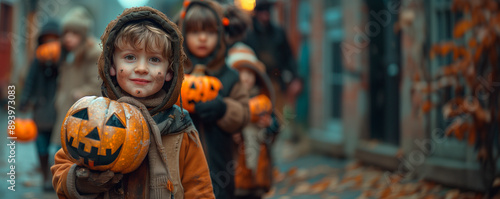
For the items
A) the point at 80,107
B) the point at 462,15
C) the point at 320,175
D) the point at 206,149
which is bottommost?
the point at 320,175

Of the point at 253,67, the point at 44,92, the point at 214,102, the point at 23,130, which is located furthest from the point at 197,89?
the point at 44,92

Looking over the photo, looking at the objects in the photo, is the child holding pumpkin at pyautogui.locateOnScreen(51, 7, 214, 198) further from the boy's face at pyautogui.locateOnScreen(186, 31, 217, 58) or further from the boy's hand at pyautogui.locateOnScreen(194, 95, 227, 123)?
the boy's face at pyautogui.locateOnScreen(186, 31, 217, 58)

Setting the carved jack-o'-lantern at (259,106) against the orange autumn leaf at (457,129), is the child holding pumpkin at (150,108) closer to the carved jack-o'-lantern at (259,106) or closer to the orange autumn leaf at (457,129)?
the carved jack-o'-lantern at (259,106)

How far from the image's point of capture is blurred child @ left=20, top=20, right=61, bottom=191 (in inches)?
241

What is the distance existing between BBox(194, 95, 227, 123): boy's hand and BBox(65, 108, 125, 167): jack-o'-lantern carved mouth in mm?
1303

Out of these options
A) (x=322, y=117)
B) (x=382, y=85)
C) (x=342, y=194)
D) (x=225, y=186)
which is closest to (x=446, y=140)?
(x=342, y=194)

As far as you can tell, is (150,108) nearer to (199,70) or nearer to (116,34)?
(116,34)

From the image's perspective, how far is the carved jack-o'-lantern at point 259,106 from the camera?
440cm

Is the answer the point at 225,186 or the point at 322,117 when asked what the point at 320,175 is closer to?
the point at 322,117

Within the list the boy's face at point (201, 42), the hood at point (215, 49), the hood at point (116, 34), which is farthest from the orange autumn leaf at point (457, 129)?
the hood at point (116, 34)

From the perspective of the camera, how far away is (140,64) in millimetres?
2270

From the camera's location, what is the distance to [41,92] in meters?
6.20

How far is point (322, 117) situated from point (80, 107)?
786cm

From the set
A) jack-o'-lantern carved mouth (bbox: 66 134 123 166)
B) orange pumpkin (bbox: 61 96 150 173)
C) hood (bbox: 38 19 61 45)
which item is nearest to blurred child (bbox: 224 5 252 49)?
orange pumpkin (bbox: 61 96 150 173)
